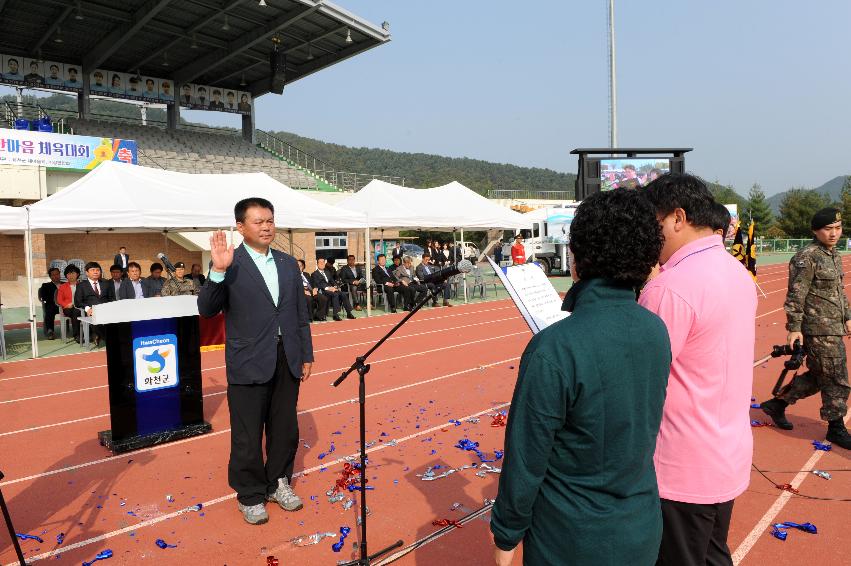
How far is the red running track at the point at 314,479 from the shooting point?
3666 mm

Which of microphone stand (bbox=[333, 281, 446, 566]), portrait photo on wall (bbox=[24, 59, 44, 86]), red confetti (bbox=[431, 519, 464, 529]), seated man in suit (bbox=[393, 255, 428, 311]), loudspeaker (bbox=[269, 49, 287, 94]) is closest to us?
microphone stand (bbox=[333, 281, 446, 566])

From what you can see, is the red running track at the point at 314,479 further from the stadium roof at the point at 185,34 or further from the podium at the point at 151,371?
the stadium roof at the point at 185,34

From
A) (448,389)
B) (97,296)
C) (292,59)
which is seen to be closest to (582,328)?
(448,389)

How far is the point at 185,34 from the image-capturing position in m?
27.2

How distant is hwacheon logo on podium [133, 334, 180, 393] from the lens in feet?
18.3

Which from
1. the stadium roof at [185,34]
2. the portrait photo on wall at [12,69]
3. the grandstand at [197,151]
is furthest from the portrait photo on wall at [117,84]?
the portrait photo on wall at [12,69]

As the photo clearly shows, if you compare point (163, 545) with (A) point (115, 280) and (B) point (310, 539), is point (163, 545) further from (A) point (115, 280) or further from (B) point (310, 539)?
(A) point (115, 280)

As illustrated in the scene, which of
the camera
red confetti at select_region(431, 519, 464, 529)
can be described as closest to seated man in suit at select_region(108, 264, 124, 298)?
red confetti at select_region(431, 519, 464, 529)

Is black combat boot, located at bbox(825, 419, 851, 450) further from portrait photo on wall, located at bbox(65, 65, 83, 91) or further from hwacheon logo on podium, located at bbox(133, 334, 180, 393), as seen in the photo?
portrait photo on wall, located at bbox(65, 65, 83, 91)

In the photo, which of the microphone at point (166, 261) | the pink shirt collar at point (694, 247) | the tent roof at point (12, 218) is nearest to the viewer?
the pink shirt collar at point (694, 247)

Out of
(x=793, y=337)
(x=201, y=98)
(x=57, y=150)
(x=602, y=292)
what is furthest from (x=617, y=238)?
(x=201, y=98)

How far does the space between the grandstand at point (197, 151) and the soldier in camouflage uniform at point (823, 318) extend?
87.1 ft

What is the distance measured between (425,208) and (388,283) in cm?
236

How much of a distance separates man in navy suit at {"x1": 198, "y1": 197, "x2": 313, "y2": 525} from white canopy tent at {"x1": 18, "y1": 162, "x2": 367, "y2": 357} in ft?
26.8
